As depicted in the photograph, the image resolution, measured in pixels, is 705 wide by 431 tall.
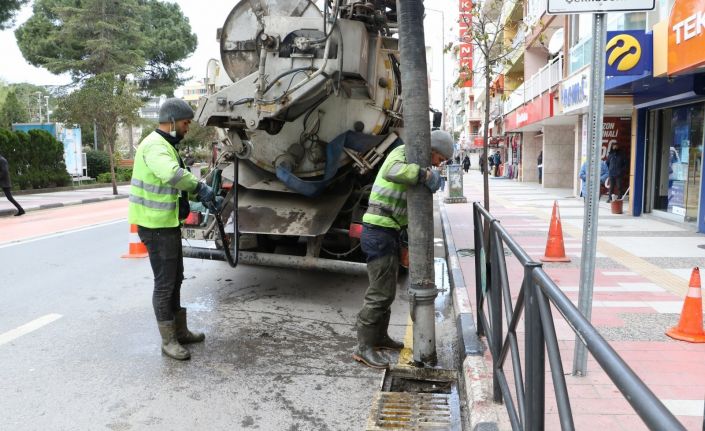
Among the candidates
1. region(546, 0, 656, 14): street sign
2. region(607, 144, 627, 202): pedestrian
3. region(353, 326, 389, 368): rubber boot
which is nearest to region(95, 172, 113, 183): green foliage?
region(607, 144, 627, 202): pedestrian

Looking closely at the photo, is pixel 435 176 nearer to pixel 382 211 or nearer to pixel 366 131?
pixel 382 211

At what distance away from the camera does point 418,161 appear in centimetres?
409

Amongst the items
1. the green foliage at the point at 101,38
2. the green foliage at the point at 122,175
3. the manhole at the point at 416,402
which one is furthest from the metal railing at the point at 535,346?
the green foliage at the point at 101,38

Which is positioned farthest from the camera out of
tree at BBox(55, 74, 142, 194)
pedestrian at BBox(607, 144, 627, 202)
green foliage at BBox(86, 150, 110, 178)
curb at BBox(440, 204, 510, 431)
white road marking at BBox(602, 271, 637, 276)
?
green foliage at BBox(86, 150, 110, 178)

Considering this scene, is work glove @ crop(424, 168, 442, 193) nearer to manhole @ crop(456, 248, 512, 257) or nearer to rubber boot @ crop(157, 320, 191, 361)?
rubber boot @ crop(157, 320, 191, 361)

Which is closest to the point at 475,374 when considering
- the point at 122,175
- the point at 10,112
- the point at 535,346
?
the point at 535,346

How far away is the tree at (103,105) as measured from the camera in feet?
66.3

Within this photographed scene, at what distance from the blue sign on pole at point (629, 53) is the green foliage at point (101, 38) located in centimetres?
2736

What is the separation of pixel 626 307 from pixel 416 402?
9.26ft

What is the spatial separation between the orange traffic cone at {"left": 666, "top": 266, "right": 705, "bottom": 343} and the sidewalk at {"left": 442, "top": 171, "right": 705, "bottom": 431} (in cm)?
10

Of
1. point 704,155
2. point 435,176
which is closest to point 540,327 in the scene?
point 435,176

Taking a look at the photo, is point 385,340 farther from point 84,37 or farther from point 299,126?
point 84,37

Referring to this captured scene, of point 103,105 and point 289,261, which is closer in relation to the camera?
point 289,261

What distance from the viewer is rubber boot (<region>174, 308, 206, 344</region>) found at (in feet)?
15.8
